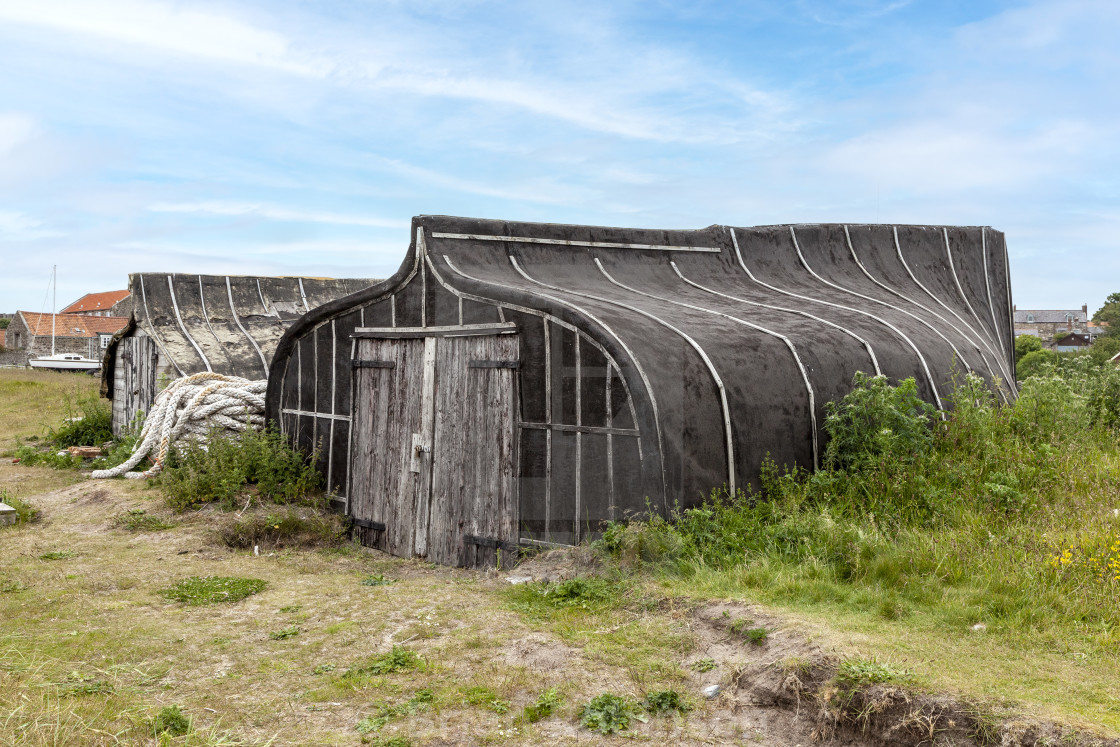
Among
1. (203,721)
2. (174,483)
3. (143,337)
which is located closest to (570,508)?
(203,721)

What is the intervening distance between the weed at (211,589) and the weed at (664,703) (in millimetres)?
3906

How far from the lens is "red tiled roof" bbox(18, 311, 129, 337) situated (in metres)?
54.8

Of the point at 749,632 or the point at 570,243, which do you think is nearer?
the point at 749,632

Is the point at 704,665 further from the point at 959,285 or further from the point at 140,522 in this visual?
the point at 959,285

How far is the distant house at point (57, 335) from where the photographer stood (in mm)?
54500

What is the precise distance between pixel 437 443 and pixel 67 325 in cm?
5615

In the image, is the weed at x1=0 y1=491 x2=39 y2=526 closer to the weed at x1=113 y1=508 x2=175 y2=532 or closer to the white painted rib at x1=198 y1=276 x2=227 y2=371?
the weed at x1=113 y1=508 x2=175 y2=532

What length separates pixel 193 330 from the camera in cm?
1631

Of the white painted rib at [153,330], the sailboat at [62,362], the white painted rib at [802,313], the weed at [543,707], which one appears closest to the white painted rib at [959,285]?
the white painted rib at [802,313]

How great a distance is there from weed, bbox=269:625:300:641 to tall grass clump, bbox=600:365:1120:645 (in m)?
2.32

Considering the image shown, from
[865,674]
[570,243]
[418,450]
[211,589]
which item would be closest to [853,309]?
[570,243]

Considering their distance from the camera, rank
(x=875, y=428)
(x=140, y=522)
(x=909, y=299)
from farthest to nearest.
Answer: (x=909, y=299)
(x=140, y=522)
(x=875, y=428)

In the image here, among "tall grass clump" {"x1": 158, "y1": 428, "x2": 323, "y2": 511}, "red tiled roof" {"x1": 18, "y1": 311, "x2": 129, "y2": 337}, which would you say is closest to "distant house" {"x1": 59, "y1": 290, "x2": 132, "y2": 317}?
"red tiled roof" {"x1": 18, "y1": 311, "x2": 129, "y2": 337}

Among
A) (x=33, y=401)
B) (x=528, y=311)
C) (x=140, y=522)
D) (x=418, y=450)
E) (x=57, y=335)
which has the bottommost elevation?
(x=140, y=522)
